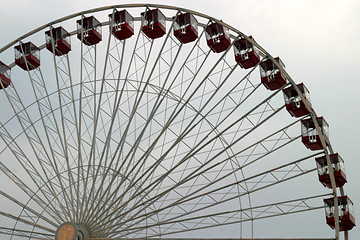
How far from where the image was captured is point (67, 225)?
24031mm

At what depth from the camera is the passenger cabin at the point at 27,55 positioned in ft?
96.2

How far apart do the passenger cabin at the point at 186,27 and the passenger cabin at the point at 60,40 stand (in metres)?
5.65

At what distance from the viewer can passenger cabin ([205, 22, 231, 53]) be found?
2759 centimetres

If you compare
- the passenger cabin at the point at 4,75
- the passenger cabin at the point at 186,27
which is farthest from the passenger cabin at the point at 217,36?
the passenger cabin at the point at 4,75

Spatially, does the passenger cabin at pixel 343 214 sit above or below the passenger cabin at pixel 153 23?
below

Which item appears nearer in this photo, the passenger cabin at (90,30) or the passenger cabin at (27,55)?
the passenger cabin at (90,30)

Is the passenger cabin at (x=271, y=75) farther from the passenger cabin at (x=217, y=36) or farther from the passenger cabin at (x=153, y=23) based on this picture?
the passenger cabin at (x=153, y=23)

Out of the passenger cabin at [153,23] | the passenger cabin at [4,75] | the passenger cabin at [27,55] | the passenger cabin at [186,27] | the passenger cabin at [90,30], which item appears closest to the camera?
the passenger cabin at [153,23]

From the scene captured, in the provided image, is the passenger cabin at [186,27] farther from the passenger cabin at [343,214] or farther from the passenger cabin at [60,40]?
the passenger cabin at [343,214]

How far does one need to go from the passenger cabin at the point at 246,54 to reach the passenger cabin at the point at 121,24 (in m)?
5.22

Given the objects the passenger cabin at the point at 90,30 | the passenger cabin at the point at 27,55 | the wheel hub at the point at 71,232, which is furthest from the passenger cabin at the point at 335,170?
the passenger cabin at the point at 27,55

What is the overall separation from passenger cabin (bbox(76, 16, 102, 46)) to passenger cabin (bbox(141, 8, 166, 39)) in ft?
8.06

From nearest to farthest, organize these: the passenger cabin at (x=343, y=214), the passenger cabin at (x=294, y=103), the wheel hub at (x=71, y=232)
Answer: the wheel hub at (x=71, y=232)
the passenger cabin at (x=343, y=214)
the passenger cabin at (x=294, y=103)

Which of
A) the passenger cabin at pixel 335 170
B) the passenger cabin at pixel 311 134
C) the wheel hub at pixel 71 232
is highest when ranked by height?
the passenger cabin at pixel 311 134
